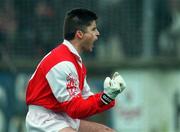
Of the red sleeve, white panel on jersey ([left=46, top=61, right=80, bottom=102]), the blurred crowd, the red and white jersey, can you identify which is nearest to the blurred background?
the blurred crowd

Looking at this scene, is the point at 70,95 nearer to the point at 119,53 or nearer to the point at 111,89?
the point at 111,89

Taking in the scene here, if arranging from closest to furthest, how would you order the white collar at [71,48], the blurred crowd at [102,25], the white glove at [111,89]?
1. the white glove at [111,89]
2. the white collar at [71,48]
3. the blurred crowd at [102,25]

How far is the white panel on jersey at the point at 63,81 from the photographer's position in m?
9.56

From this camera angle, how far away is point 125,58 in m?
16.9

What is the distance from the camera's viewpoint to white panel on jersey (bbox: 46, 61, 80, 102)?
9.56 m

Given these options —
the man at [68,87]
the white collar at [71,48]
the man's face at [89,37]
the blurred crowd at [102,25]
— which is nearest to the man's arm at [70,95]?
the man at [68,87]

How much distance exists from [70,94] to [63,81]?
0.15m

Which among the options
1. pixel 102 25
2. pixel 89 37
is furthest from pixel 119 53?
pixel 89 37

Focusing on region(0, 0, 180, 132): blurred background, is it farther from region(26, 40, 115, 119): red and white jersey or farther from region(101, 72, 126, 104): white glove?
region(101, 72, 126, 104): white glove

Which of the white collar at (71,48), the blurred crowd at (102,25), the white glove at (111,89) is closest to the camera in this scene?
the white glove at (111,89)

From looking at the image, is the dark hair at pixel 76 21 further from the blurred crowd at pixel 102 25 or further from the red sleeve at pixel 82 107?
the blurred crowd at pixel 102 25

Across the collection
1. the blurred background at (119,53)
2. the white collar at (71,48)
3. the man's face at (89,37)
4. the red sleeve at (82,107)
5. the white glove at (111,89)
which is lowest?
the blurred background at (119,53)

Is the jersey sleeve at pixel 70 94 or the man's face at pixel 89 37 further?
the man's face at pixel 89 37

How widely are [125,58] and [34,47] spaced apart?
1.62m
